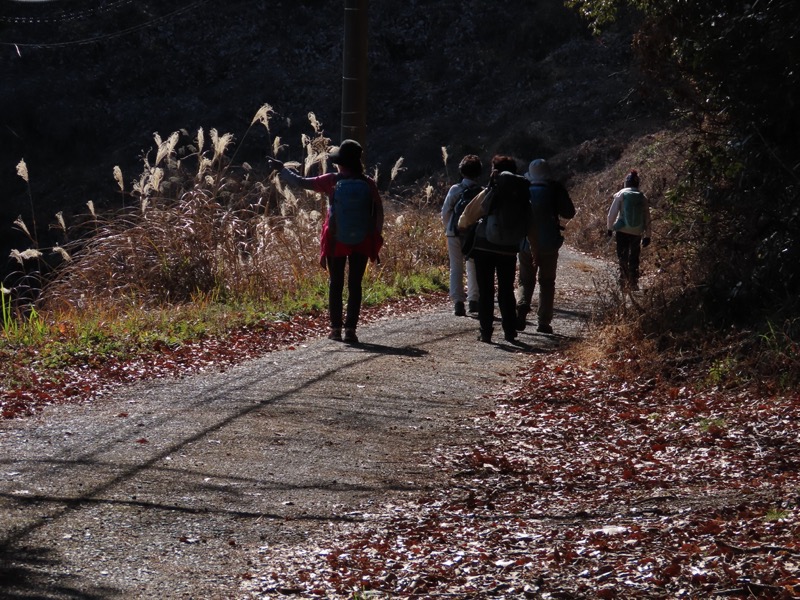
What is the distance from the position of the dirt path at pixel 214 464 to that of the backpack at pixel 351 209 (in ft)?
3.95

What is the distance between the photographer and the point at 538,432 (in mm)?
8094

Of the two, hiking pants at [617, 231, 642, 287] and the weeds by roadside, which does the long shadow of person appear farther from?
hiking pants at [617, 231, 642, 287]

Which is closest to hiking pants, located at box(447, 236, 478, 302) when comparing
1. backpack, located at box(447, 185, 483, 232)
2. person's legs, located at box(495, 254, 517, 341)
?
backpack, located at box(447, 185, 483, 232)

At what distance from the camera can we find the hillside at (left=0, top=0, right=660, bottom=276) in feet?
144

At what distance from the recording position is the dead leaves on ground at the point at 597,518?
479cm

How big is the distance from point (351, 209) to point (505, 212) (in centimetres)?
156

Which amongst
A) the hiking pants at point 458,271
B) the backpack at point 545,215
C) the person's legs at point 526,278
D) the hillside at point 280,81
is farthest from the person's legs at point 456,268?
the hillside at point 280,81

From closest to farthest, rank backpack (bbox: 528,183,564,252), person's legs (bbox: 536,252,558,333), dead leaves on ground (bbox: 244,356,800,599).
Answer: dead leaves on ground (bbox: 244,356,800,599), backpack (bbox: 528,183,564,252), person's legs (bbox: 536,252,558,333)

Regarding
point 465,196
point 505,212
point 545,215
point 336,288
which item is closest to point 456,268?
point 465,196

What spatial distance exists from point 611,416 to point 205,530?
3.76 meters

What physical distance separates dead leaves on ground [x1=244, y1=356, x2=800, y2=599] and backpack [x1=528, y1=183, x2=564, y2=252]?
4.12 m

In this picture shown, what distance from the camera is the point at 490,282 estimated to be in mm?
11922

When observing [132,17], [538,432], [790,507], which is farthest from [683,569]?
[132,17]

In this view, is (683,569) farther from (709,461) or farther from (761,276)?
(761,276)
